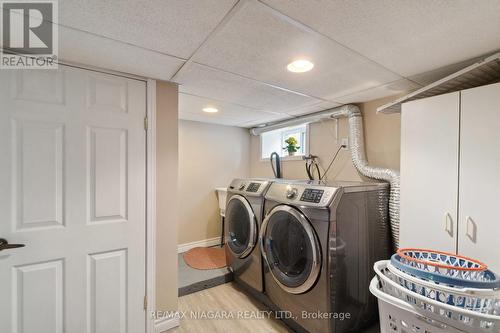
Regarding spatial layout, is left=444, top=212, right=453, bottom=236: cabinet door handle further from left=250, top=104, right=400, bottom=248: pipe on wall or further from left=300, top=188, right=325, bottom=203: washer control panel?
left=300, top=188, right=325, bottom=203: washer control panel

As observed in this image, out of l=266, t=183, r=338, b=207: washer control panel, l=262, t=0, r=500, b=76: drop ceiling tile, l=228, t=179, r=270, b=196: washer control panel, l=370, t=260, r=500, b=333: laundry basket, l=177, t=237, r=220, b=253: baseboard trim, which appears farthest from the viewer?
l=177, t=237, r=220, b=253: baseboard trim

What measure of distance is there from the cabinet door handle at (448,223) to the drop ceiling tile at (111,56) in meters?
1.93

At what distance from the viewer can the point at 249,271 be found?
219cm

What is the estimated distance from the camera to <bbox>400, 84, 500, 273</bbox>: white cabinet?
113 cm

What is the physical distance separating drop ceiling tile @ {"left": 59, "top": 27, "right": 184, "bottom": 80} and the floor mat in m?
2.25

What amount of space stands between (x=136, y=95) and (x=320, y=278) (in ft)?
6.23

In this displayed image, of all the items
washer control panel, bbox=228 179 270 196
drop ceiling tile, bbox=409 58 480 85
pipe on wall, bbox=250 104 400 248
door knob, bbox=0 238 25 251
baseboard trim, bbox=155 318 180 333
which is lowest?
baseboard trim, bbox=155 318 180 333

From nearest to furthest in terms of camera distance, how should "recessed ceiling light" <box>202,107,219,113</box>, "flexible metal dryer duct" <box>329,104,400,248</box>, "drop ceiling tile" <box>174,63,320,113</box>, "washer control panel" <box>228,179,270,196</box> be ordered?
"drop ceiling tile" <box>174,63,320,113</box>, "flexible metal dryer duct" <box>329,104,400,248</box>, "washer control panel" <box>228,179,270,196</box>, "recessed ceiling light" <box>202,107,219,113</box>

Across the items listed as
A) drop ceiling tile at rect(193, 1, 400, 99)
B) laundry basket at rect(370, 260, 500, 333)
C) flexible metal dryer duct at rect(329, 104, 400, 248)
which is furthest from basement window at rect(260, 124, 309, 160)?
laundry basket at rect(370, 260, 500, 333)

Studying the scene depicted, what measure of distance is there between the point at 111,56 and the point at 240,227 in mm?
1875

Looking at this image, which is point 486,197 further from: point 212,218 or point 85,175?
point 212,218

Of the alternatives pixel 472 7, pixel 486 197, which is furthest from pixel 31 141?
pixel 486 197

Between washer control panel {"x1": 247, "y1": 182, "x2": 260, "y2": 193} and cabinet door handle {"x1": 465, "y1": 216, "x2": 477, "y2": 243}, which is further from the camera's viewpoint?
washer control panel {"x1": 247, "y1": 182, "x2": 260, "y2": 193}

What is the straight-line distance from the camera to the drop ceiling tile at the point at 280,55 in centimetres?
102
